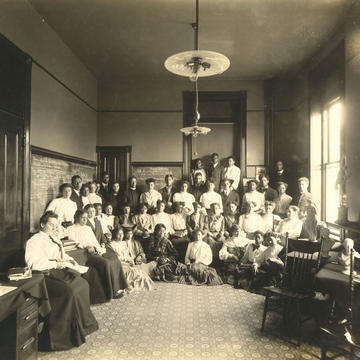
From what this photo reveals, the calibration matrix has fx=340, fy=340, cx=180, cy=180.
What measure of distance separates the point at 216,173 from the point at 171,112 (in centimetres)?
203

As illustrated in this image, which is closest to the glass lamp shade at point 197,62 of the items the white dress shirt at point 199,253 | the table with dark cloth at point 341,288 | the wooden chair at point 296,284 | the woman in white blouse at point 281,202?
the wooden chair at point 296,284

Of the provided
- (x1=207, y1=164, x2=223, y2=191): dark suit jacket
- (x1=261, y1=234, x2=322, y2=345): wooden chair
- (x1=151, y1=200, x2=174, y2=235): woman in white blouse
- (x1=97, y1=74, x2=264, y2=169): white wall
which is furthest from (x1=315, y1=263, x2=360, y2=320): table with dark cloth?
(x1=97, y1=74, x2=264, y2=169): white wall

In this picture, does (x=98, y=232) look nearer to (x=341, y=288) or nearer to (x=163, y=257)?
(x=163, y=257)

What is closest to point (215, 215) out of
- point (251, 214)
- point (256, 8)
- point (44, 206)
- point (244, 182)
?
point (251, 214)

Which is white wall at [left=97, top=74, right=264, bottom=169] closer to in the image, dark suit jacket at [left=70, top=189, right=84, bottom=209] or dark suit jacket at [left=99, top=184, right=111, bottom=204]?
dark suit jacket at [left=99, top=184, right=111, bottom=204]

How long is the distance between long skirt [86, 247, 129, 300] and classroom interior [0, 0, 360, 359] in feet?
0.84

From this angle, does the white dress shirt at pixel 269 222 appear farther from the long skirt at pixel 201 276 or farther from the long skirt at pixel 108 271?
the long skirt at pixel 108 271

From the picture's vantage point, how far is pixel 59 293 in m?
3.64

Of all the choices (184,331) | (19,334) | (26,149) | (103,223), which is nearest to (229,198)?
(103,223)

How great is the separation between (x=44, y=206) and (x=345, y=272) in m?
4.69

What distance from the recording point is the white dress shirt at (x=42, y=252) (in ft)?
12.2

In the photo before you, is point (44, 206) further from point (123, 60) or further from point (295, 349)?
point (295, 349)

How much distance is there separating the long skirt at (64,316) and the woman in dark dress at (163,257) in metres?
2.27

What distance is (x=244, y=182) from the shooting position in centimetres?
882
